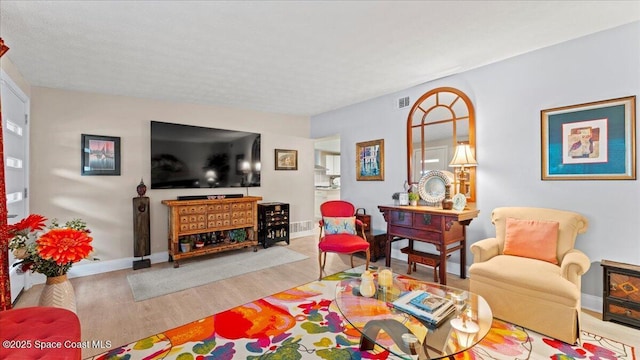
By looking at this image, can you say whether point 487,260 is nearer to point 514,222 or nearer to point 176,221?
point 514,222

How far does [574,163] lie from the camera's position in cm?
272

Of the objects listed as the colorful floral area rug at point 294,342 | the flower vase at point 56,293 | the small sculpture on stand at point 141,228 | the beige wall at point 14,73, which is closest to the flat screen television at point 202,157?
the small sculpture on stand at point 141,228

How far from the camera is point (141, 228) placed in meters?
3.95

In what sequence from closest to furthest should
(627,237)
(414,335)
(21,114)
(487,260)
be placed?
(414,335)
(627,237)
(487,260)
(21,114)

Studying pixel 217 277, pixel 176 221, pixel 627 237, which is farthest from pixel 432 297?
pixel 176 221

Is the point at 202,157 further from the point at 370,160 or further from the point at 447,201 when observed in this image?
the point at 447,201

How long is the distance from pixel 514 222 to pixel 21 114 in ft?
18.1

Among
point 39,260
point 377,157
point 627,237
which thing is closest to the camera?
point 39,260

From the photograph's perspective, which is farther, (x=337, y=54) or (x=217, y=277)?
(x=217, y=277)

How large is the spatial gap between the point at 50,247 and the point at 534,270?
10.4 feet

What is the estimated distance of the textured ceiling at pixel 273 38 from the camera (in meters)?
2.11

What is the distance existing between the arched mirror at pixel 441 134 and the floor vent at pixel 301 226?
264 centimetres

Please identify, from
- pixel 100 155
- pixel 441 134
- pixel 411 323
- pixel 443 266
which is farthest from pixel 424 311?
pixel 100 155

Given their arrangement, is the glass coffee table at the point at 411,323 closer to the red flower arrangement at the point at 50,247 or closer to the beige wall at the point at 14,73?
the red flower arrangement at the point at 50,247
